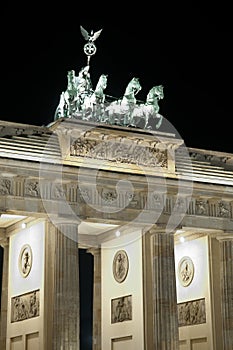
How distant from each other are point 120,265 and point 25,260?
4.23 meters

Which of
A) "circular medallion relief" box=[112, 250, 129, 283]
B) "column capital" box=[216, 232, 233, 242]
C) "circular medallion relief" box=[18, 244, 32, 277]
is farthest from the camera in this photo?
"circular medallion relief" box=[112, 250, 129, 283]

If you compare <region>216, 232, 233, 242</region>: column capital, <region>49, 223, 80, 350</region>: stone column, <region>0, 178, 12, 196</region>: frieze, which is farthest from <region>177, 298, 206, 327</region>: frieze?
<region>0, 178, 12, 196</region>: frieze

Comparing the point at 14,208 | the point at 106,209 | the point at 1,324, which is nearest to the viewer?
the point at 14,208

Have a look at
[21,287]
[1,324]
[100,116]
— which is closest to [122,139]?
[100,116]

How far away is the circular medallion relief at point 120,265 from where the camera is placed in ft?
108

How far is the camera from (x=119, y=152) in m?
30.9

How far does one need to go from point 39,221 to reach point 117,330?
19.5 ft

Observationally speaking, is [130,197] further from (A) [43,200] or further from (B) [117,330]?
(B) [117,330]

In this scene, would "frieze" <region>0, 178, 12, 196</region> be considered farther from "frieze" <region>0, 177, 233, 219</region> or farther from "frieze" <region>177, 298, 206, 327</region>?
"frieze" <region>177, 298, 206, 327</region>

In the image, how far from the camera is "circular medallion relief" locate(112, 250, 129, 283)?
108 ft

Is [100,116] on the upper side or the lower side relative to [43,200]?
upper

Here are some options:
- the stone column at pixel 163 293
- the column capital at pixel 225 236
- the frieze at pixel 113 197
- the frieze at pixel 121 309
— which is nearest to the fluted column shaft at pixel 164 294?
the stone column at pixel 163 293

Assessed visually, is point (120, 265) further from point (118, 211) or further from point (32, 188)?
point (32, 188)

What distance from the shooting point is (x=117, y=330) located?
32875 mm
